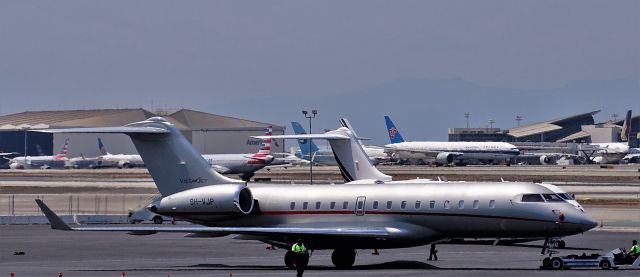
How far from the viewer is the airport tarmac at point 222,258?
4122 centimetres

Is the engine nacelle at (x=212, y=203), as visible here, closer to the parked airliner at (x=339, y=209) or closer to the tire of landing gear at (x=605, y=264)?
the parked airliner at (x=339, y=209)

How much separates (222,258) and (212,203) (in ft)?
16.1

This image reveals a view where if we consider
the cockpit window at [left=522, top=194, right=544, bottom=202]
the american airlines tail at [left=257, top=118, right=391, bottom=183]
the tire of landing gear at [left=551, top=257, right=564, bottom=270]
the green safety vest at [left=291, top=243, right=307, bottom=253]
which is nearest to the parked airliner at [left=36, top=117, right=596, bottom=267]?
the cockpit window at [left=522, top=194, right=544, bottom=202]

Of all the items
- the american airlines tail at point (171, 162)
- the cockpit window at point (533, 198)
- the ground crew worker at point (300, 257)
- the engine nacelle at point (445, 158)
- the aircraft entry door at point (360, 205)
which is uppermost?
the engine nacelle at point (445, 158)

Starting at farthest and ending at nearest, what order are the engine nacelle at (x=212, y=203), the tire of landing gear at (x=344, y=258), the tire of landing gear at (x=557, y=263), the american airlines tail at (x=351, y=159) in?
1. the american airlines tail at (x=351, y=159)
2. the engine nacelle at (x=212, y=203)
3. the tire of landing gear at (x=344, y=258)
4. the tire of landing gear at (x=557, y=263)

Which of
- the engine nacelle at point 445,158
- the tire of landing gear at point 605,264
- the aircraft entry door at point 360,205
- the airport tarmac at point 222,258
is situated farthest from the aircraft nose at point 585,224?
the engine nacelle at point 445,158

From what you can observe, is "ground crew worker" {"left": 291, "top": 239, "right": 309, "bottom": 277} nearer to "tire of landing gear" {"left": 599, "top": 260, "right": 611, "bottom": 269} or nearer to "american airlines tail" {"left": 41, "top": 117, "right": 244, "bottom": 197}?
"american airlines tail" {"left": 41, "top": 117, "right": 244, "bottom": 197}

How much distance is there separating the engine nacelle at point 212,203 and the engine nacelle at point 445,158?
472 feet

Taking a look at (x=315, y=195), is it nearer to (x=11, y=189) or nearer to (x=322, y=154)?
(x=11, y=189)

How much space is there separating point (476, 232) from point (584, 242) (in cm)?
1647

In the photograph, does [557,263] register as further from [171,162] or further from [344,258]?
[171,162]

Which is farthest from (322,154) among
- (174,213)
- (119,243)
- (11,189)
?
(174,213)

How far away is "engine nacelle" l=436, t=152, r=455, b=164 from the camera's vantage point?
188125 millimetres

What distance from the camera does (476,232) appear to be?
4191 cm
